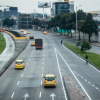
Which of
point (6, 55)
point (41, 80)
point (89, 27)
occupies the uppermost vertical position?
point (89, 27)

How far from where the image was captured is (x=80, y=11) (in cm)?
14212

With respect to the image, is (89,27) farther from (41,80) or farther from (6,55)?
(41,80)

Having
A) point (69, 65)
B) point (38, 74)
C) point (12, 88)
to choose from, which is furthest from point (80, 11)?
point (12, 88)

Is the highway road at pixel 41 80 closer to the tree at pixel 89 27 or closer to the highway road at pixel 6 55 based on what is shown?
the highway road at pixel 6 55

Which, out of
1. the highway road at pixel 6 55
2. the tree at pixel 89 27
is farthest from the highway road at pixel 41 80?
the tree at pixel 89 27

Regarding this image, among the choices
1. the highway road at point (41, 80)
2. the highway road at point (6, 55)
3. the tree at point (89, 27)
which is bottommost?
the highway road at point (6, 55)

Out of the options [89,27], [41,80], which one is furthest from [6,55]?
[89,27]

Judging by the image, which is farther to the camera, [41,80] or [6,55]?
[6,55]

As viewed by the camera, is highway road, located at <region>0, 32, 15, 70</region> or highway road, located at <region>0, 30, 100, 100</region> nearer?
highway road, located at <region>0, 30, 100, 100</region>

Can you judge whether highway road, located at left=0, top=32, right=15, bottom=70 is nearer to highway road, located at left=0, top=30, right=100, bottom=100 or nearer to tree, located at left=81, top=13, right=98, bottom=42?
highway road, located at left=0, top=30, right=100, bottom=100

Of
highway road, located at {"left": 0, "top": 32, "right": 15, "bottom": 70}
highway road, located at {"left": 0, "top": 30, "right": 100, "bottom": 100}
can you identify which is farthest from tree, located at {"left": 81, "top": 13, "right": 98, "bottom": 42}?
highway road, located at {"left": 0, "top": 30, "right": 100, "bottom": 100}

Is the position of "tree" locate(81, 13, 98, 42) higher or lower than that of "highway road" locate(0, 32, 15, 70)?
higher

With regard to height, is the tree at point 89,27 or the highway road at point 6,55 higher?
the tree at point 89,27

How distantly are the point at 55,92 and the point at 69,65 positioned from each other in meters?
22.9
